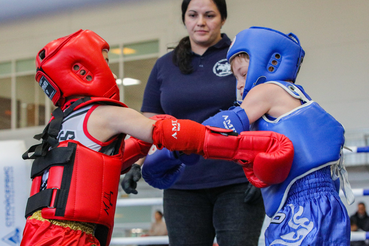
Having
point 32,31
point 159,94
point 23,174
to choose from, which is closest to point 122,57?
point 32,31

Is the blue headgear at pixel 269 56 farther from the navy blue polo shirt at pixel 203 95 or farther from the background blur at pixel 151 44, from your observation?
the background blur at pixel 151 44

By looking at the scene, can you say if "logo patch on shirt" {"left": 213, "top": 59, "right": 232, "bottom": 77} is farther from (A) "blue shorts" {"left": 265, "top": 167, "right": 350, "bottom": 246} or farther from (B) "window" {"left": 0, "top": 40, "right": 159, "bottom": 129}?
(B) "window" {"left": 0, "top": 40, "right": 159, "bottom": 129}

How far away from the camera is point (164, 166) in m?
A: 1.68

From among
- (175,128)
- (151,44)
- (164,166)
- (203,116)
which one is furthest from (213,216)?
(151,44)

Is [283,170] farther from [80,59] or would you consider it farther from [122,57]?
[122,57]

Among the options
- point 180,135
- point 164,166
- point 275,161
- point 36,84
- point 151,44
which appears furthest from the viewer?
point 36,84

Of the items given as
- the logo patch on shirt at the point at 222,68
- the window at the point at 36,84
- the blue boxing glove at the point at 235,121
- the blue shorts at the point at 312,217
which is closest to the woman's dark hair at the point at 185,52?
the logo patch on shirt at the point at 222,68

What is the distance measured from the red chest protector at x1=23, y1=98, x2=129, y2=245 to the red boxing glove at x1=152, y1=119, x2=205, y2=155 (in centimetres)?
21

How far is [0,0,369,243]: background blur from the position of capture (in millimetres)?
6176

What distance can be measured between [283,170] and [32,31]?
8.63 metres

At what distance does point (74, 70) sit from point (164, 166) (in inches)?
22.3

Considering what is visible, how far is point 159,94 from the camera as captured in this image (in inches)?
83.6

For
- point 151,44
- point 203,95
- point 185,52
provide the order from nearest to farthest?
point 203,95 → point 185,52 → point 151,44

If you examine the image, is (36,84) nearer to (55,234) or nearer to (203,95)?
(203,95)
